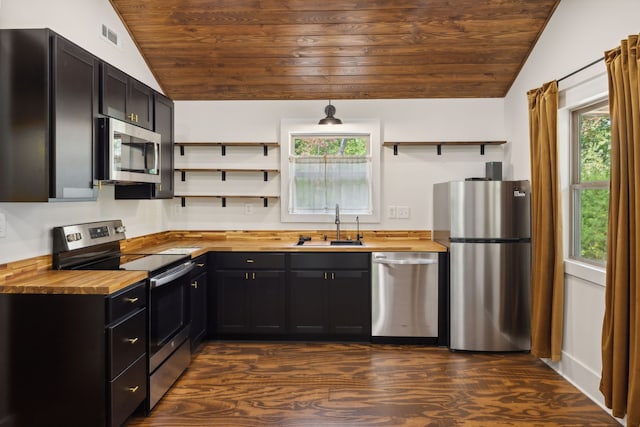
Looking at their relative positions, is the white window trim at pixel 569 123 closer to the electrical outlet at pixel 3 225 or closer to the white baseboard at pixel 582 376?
the white baseboard at pixel 582 376

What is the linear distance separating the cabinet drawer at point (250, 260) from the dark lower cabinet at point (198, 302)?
0.56ft

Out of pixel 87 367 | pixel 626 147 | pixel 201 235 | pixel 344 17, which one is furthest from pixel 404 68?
pixel 87 367

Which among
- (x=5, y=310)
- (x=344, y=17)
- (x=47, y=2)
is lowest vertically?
(x=5, y=310)

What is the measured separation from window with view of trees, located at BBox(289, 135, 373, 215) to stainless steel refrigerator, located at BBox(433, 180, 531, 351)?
1086mm

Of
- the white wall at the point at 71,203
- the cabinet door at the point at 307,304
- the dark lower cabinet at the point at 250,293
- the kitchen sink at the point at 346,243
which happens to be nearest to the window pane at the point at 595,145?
the kitchen sink at the point at 346,243

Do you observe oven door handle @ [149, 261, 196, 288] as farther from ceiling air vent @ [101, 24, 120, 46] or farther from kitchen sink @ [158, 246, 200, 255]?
ceiling air vent @ [101, 24, 120, 46]

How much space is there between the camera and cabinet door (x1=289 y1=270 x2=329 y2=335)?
144 inches

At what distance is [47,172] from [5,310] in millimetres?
706

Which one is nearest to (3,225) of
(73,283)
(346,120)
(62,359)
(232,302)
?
(73,283)

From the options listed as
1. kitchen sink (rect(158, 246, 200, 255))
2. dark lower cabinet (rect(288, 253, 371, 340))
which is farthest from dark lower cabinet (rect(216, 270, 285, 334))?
kitchen sink (rect(158, 246, 200, 255))

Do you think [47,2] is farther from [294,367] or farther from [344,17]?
[294,367]

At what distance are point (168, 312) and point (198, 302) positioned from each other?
720 millimetres

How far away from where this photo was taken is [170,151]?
142 inches

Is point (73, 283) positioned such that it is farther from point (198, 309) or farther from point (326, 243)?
point (326, 243)
